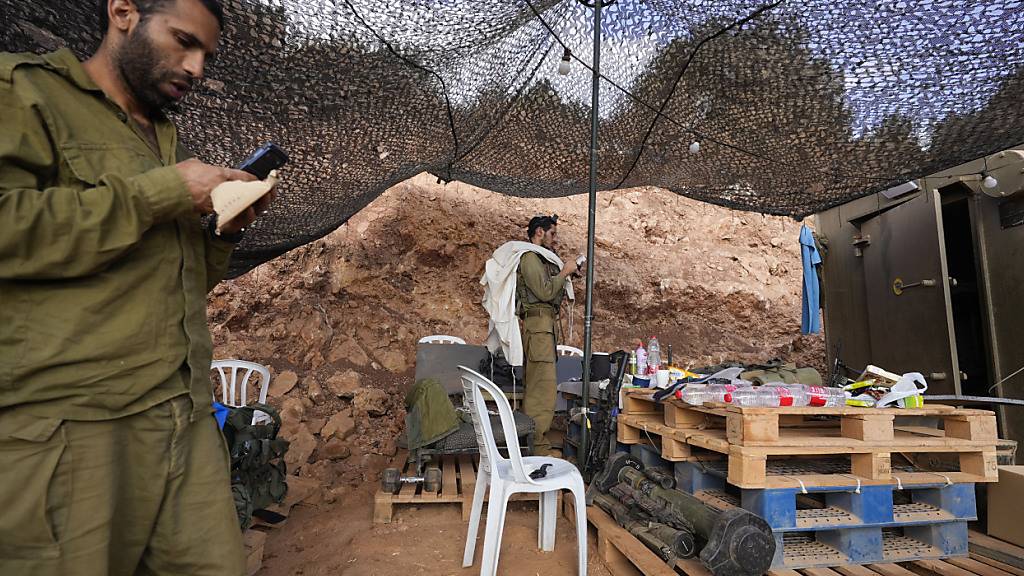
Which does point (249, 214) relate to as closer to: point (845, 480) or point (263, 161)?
point (263, 161)

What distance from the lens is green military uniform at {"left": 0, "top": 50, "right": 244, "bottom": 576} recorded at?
976mm

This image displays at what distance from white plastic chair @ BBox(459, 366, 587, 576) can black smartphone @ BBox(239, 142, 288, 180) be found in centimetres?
160

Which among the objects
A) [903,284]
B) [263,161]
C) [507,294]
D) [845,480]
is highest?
[903,284]

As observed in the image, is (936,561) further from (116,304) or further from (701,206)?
(701,206)

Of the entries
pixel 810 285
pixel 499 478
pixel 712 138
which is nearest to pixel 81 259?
pixel 499 478

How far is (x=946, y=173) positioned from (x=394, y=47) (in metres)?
5.25

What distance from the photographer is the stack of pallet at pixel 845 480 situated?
2266mm

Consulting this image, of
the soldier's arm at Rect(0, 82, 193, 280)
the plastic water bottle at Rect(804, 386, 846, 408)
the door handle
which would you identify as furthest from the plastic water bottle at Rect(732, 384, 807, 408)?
the door handle

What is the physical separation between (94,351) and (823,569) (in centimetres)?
280

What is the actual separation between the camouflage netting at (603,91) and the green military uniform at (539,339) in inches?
44.5

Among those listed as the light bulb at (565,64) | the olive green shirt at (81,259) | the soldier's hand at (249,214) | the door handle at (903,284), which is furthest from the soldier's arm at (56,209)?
the door handle at (903,284)

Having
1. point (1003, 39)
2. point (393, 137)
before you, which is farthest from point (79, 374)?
point (1003, 39)

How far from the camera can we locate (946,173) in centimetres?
488

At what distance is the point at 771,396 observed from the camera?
2.53 metres
